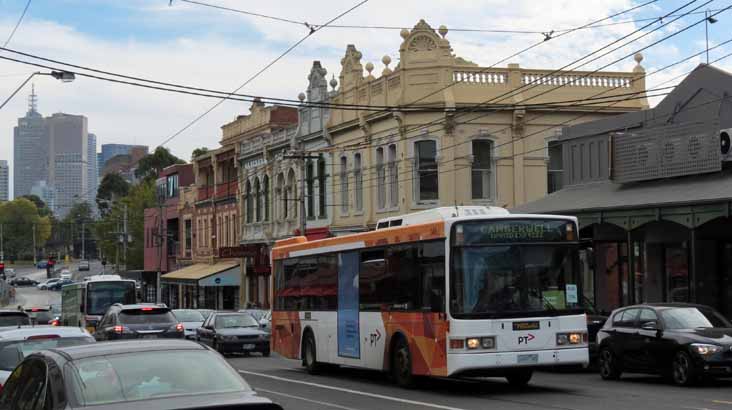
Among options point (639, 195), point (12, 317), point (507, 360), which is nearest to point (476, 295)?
point (507, 360)

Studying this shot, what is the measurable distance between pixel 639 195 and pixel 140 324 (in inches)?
490

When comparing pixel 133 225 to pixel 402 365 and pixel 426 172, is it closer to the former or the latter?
pixel 426 172

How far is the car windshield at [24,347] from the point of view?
13789 mm

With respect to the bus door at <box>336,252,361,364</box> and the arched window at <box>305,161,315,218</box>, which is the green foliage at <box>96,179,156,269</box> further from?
the bus door at <box>336,252,361,364</box>

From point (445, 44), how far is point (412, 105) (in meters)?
2.55

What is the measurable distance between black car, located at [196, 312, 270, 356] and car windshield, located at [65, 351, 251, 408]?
25645mm

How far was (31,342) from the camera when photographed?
1399 centimetres

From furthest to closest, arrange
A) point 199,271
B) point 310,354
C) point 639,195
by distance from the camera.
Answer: point 199,271 < point 639,195 < point 310,354

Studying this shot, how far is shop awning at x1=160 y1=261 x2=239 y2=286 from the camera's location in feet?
222

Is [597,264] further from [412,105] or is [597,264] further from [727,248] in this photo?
[412,105]

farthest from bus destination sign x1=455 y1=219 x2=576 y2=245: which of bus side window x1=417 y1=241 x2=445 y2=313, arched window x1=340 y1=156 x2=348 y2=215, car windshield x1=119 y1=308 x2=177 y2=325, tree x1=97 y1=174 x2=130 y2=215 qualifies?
tree x1=97 y1=174 x2=130 y2=215

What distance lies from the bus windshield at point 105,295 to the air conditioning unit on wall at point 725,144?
24.2 m

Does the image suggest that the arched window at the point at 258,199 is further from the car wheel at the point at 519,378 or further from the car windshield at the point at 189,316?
the car wheel at the point at 519,378

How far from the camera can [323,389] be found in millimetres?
Result: 21156
